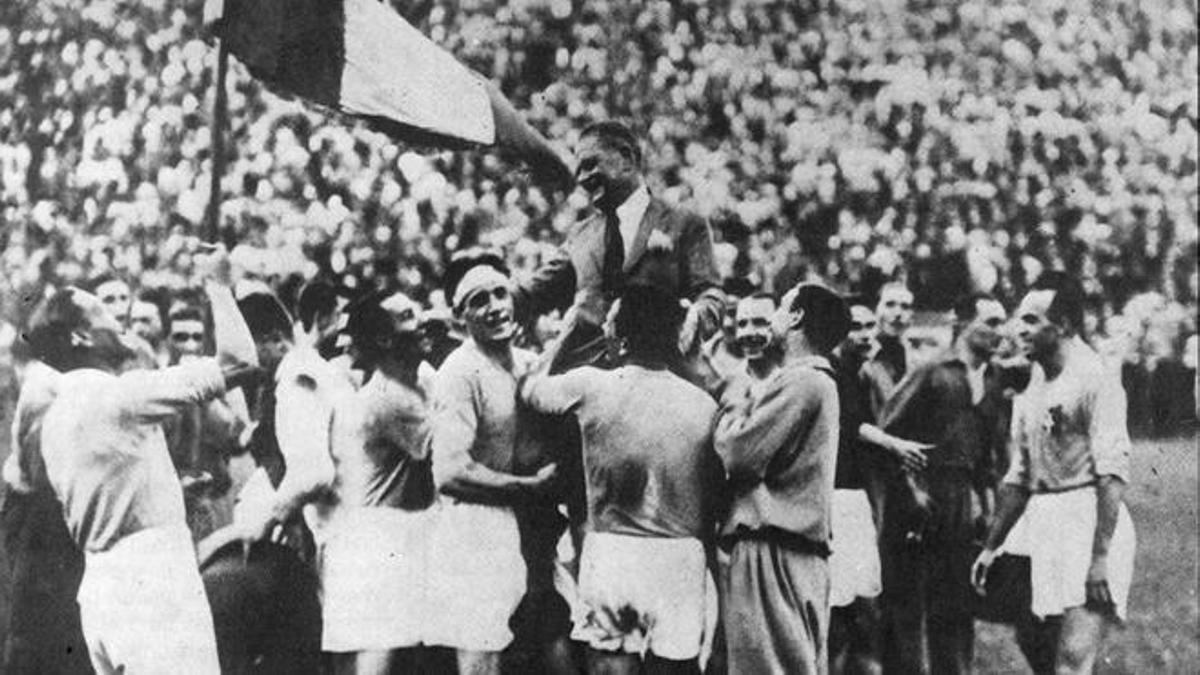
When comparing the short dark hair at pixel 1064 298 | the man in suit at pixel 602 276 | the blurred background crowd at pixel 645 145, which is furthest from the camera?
the short dark hair at pixel 1064 298

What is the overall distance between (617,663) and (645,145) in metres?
1.68

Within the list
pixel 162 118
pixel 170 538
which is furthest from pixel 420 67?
pixel 170 538

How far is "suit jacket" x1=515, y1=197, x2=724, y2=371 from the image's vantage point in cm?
443

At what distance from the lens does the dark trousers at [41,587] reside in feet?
14.4

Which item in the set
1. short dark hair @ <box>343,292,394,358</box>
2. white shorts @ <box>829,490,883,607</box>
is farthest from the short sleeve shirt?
short dark hair @ <box>343,292,394,358</box>

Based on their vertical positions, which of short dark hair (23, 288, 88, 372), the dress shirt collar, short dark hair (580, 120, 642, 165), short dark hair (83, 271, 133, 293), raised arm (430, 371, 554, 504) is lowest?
raised arm (430, 371, 554, 504)

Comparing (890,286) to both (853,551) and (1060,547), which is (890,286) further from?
(1060,547)

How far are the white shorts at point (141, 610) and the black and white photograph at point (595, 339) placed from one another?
0.01 metres

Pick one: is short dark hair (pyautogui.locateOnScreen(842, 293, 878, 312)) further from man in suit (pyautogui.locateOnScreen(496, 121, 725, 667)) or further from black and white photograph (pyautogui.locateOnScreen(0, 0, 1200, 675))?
man in suit (pyautogui.locateOnScreen(496, 121, 725, 667))

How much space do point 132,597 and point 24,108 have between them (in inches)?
66.4

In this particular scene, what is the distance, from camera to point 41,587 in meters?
4.41

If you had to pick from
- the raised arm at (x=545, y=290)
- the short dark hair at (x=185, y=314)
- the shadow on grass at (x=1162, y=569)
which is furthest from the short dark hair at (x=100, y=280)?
the shadow on grass at (x=1162, y=569)

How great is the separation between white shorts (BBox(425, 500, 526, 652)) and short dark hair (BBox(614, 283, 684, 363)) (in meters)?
0.67

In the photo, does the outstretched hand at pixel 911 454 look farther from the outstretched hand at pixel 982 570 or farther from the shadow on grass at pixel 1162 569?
the shadow on grass at pixel 1162 569
